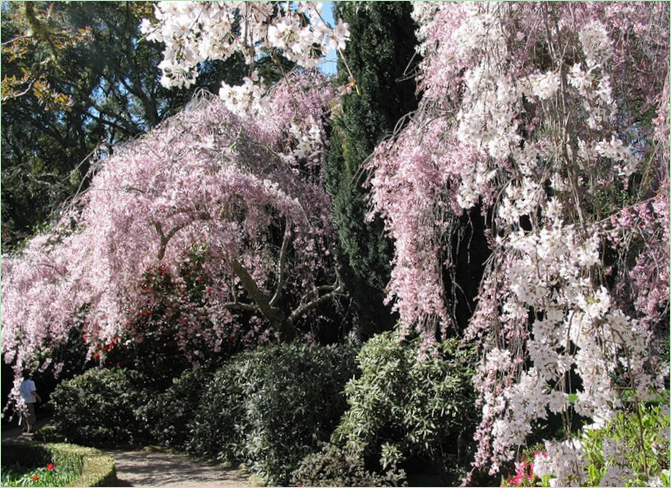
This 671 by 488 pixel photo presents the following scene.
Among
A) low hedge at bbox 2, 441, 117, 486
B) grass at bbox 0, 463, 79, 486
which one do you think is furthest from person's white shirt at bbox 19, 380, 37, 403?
grass at bbox 0, 463, 79, 486

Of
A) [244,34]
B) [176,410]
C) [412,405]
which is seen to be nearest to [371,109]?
[412,405]

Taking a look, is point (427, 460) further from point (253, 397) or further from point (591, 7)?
point (591, 7)

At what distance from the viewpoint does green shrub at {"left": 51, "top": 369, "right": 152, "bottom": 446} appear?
7.79 metres

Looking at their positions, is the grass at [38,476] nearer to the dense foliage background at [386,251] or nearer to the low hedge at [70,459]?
the low hedge at [70,459]

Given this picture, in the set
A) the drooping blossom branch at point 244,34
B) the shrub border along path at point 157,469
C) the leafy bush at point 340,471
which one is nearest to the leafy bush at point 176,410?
the shrub border along path at point 157,469

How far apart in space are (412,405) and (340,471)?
749 mm

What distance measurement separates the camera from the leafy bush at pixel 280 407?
569 cm

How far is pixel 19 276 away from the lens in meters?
6.22

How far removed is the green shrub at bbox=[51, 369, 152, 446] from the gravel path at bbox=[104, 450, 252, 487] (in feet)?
2.14

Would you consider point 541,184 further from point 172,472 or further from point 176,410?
point 176,410

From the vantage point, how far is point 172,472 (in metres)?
6.25

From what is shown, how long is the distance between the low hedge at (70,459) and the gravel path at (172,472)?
0.93 feet

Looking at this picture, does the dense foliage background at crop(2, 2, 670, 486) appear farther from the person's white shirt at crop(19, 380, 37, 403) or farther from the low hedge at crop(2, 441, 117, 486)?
the low hedge at crop(2, 441, 117, 486)

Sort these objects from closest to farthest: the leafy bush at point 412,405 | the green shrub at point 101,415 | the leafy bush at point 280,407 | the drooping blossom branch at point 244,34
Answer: the drooping blossom branch at point 244,34 → the leafy bush at point 412,405 → the leafy bush at point 280,407 → the green shrub at point 101,415
